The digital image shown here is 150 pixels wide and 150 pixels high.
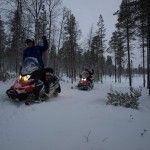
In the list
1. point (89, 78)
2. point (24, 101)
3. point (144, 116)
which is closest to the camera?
point (144, 116)

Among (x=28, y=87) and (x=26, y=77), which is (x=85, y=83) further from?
(x=28, y=87)

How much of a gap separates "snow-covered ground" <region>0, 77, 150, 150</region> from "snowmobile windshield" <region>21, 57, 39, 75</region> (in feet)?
3.91

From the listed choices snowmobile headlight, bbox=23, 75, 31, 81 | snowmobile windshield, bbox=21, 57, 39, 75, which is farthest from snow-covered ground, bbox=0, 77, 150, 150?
snowmobile windshield, bbox=21, 57, 39, 75

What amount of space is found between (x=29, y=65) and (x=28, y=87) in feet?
2.83

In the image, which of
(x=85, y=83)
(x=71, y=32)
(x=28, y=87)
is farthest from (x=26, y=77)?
(x=71, y=32)

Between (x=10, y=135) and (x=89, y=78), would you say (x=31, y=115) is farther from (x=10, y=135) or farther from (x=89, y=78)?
(x=89, y=78)

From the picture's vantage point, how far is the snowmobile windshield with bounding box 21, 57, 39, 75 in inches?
357

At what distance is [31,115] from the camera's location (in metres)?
7.38

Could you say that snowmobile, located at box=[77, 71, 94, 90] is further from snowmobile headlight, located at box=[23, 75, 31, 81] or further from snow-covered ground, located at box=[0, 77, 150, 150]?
snow-covered ground, located at box=[0, 77, 150, 150]

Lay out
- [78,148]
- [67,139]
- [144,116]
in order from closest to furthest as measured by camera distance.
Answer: [78,148], [67,139], [144,116]

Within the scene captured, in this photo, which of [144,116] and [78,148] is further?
[144,116]

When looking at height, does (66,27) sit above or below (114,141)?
above


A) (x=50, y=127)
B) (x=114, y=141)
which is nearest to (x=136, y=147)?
(x=114, y=141)

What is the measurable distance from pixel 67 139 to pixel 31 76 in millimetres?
3717
